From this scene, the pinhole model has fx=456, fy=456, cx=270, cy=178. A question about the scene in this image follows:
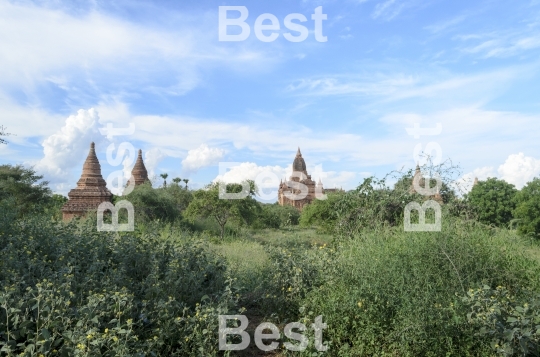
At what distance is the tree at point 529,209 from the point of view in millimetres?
21281

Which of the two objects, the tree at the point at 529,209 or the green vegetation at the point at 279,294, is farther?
the tree at the point at 529,209

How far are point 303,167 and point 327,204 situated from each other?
27.7m

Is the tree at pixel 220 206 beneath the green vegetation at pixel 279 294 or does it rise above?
above

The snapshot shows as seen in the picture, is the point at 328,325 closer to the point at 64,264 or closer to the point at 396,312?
the point at 396,312

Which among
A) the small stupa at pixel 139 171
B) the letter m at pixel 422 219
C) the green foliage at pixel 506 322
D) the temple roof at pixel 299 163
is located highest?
the temple roof at pixel 299 163

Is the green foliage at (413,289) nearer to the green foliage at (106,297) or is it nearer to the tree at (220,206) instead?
the green foliage at (106,297)

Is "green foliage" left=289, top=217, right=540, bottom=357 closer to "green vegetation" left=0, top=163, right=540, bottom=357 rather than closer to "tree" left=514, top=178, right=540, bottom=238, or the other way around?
"green vegetation" left=0, top=163, right=540, bottom=357

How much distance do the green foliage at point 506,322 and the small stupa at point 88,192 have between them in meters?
16.0

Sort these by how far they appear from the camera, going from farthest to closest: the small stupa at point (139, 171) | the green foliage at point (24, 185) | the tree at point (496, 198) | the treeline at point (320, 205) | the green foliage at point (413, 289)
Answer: the small stupa at point (139, 171) → the tree at point (496, 198) → the green foliage at point (24, 185) → the treeline at point (320, 205) → the green foliage at point (413, 289)

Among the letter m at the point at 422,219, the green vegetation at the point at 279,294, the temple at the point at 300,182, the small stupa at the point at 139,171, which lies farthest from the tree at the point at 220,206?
the temple at the point at 300,182

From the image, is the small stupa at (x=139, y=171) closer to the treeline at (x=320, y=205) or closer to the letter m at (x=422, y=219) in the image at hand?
the treeline at (x=320, y=205)

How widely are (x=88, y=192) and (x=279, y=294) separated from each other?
1563 cm

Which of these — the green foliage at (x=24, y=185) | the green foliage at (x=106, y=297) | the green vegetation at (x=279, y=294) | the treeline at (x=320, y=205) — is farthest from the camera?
the green foliage at (x=24, y=185)

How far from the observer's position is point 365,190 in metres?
8.10
